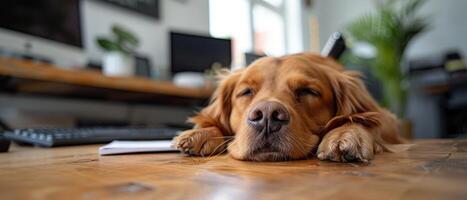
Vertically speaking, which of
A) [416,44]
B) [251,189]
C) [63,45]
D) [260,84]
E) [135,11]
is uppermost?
[416,44]

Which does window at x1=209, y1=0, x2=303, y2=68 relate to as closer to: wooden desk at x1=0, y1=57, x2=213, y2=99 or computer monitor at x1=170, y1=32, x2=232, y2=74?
computer monitor at x1=170, y1=32, x2=232, y2=74

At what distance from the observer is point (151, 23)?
3004mm

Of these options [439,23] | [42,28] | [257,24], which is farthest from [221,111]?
[439,23]

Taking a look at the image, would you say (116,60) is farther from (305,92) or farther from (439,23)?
(439,23)

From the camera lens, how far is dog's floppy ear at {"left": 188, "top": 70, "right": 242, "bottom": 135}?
43.7 inches

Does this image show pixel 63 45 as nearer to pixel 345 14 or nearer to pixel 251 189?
pixel 251 189

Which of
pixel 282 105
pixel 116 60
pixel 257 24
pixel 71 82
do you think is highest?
pixel 257 24

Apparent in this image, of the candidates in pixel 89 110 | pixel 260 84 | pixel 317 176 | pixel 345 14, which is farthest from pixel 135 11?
pixel 345 14

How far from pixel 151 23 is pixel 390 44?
2.44m

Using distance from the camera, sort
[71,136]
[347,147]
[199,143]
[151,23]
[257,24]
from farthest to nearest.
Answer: [257,24] → [151,23] → [71,136] → [199,143] → [347,147]

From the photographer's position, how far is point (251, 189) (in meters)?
0.39

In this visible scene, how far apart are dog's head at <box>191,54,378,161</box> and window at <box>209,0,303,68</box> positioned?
8.60 feet

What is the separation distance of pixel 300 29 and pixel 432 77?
2324 mm

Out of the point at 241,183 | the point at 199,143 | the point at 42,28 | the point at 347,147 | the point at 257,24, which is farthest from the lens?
the point at 257,24
